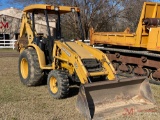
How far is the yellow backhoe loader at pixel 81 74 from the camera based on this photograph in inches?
237

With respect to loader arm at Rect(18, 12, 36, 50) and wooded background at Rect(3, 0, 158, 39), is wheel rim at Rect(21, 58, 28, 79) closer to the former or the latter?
loader arm at Rect(18, 12, 36, 50)

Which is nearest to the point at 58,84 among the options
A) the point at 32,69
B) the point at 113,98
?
the point at 113,98

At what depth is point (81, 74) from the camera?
21.2 ft

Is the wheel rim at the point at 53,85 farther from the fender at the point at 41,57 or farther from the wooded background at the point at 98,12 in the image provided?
the wooded background at the point at 98,12

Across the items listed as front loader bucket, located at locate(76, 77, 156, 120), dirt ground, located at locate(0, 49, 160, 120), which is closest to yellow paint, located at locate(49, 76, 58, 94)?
dirt ground, located at locate(0, 49, 160, 120)

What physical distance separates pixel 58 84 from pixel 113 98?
1332mm

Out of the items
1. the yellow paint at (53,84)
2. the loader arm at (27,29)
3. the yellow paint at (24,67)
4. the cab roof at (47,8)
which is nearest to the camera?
the yellow paint at (53,84)

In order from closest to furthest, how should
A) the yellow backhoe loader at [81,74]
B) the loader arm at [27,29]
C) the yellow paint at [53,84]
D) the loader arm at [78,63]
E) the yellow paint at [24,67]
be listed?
the yellow backhoe loader at [81,74], the loader arm at [78,63], the yellow paint at [53,84], the loader arm at [27,29], the yellow paint at [24,67]

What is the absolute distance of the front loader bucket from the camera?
5.71 meters

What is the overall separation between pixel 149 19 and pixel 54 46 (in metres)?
4.05

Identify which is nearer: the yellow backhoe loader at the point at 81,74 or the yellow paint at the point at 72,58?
the yellow backhoe loader at the point at 81,74

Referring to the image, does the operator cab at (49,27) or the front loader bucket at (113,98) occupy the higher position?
the operator cab at (49,27)

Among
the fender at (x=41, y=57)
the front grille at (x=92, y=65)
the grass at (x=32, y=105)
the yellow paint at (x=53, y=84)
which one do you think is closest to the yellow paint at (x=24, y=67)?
the grass at (x=32, y=105)

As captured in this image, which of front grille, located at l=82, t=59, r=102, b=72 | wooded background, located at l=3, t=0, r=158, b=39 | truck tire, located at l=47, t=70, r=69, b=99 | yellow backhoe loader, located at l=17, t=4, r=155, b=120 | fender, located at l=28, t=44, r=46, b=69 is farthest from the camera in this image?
wooded background, located at l=3, t=0, r=158, b=39
